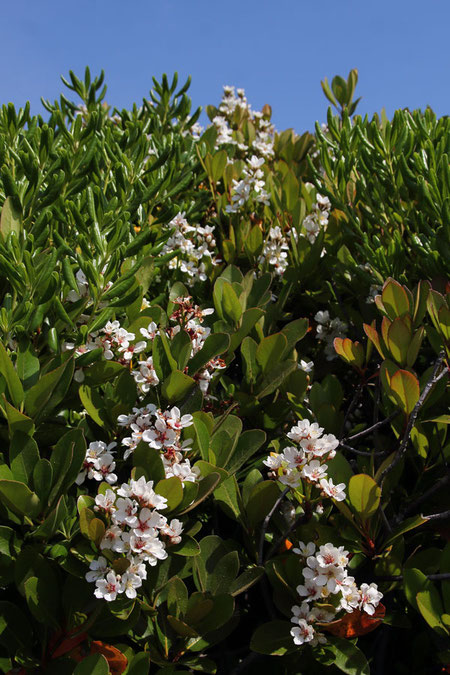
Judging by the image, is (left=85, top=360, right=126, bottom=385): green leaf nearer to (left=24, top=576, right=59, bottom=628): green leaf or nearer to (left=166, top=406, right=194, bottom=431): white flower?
(left=166, top=406, right=194, bottom=431): white flower

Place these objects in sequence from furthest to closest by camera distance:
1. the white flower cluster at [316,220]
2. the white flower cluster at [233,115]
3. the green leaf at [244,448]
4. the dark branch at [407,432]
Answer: the white flower cluster at [233,115], the white flower cluster at [316,220], the green leaf at [244,448], the dark branch at [407,432]

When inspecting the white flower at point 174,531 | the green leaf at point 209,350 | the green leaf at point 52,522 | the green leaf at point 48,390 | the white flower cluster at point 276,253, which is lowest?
the white flower at point 174,531

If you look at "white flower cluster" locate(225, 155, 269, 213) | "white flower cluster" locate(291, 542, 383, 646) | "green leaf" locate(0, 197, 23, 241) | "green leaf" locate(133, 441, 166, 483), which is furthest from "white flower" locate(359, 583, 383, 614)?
"white flower cluster" locate(225, 155, 269, 213)

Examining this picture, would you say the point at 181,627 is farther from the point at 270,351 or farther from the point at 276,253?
the point at 276,253

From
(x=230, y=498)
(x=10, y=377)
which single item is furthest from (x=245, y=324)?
(x=10, y=377)

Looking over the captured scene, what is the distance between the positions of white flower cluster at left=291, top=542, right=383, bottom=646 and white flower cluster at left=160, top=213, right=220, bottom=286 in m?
1.59

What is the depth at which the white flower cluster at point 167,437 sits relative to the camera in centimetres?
167

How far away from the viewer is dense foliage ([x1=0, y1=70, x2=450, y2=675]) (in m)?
1.58

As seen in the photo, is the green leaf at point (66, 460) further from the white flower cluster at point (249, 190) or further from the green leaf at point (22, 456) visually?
the white flower cluster at point (249, 190)

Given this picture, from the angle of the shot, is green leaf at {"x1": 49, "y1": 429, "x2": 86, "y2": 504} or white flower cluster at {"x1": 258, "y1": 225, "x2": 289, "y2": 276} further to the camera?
white flower cluster at {"x1": 258, "y1": 225, "x2": 289, "y2": 276}

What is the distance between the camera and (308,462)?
1747mm

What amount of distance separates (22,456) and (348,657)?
1075mm

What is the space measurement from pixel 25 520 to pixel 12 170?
4.72 ft

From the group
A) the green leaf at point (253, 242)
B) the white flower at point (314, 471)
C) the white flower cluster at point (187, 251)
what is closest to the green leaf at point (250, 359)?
the white flower at point (314, 471)
